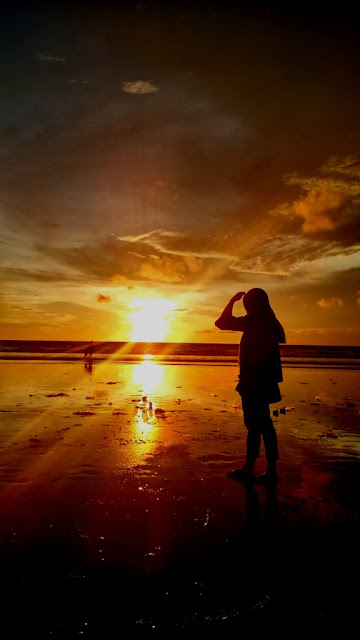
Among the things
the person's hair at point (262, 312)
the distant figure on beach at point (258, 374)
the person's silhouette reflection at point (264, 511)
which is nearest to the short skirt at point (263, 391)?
the distant figure on beach at point (258, 374)

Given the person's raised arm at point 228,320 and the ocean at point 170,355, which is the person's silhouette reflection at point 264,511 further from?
the ocean at point 170,355

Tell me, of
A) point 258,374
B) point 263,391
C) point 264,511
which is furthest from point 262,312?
point 264,511

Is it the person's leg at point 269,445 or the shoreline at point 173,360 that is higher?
the shoreline at point 173,360

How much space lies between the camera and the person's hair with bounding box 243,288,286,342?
642 centimetres

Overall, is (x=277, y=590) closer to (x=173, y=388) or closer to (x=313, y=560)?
(x=313, y=560)

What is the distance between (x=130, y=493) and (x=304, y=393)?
1221cm

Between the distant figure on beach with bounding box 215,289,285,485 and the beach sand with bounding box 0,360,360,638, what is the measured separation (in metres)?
0.51

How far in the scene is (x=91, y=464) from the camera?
6746 millimetres

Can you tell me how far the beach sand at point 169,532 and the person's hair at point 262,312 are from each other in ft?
7.15

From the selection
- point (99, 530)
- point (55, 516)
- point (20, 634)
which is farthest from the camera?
point (55, 516)

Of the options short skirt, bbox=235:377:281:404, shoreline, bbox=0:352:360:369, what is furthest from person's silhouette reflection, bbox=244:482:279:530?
shoreline, bbox=0:352:360:369

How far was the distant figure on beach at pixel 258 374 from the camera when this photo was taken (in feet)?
20.6

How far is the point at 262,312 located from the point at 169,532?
11.0ft

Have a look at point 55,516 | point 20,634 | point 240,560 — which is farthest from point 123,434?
point 20,634
